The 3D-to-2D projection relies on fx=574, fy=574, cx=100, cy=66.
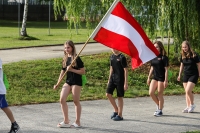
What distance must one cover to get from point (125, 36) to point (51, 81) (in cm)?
721

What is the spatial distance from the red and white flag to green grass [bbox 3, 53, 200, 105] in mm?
3998

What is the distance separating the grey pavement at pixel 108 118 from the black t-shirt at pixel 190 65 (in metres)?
0.88

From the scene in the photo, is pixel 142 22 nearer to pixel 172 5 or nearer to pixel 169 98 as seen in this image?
pixel 172 5

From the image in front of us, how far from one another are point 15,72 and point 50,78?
1091mm

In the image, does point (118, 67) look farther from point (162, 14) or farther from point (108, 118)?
point (162, 14)

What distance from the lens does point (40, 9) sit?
55219mm

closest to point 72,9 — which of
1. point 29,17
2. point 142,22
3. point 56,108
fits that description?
point 142,22

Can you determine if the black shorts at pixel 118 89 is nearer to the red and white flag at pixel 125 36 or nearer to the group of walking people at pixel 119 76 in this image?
the group of walking people at pixel 119 76

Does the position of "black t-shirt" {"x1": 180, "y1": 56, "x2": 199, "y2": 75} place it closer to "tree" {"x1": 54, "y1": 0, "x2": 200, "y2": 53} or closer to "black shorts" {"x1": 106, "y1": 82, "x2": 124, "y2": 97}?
"black shorts" {"x1": 106, "y1": 82, "x2": 124, "y2": 97}

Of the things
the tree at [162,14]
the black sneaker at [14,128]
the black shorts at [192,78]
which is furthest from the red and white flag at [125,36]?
the tree at [162,14]

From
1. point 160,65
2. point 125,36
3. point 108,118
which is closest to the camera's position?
point 125,36

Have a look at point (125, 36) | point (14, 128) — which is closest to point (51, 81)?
point (14, 128)

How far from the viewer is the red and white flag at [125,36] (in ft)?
31.6

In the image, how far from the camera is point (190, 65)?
40.6 ft
